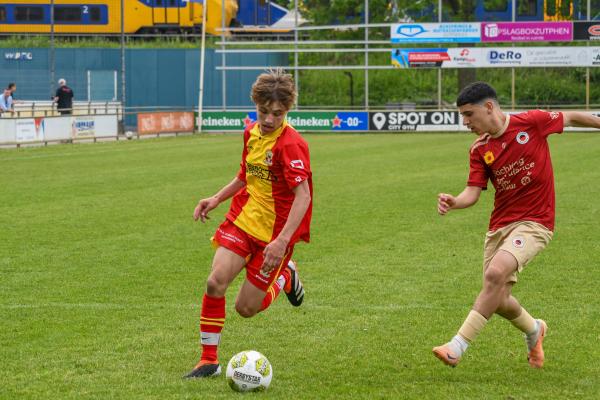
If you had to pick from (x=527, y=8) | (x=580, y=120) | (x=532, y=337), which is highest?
(x=527, y=8)

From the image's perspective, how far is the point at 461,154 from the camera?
2889 centimetres

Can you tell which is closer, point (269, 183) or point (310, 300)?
point (269, 183)

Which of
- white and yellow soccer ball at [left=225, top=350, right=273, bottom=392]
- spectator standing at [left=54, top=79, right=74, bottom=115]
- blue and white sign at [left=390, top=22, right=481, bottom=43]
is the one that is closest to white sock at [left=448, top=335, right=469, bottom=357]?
white and yellow soccer ball at [left=225, top=350, right=273, bottom=392]

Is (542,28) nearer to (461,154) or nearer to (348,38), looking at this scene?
(348,38)

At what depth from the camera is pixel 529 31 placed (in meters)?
43.2

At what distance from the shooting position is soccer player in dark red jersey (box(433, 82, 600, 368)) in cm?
665

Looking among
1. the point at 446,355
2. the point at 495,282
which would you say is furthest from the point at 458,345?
the point at 495,282

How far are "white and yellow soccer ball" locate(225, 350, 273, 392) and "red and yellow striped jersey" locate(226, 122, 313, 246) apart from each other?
31.4 inches

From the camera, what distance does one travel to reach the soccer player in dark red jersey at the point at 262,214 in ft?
21.7

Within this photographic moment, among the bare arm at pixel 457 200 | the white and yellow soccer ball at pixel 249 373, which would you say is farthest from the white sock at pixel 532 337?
the white and yellow soccer ball at pixel 249 373

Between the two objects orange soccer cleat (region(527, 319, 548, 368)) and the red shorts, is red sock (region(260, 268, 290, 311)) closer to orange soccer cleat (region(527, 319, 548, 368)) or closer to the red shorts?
the red shorts

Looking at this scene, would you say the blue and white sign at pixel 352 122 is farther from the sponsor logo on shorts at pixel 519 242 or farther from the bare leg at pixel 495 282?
the bare leg at pixel 495 282

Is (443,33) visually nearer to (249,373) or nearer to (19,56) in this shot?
(19,56)

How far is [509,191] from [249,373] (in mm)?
1994
